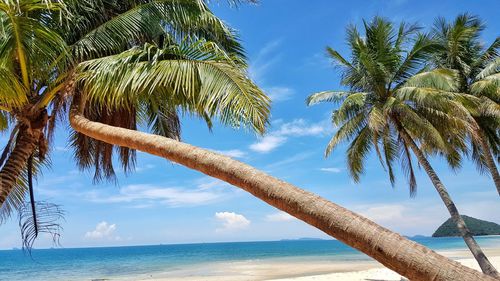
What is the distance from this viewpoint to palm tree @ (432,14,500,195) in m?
15.2

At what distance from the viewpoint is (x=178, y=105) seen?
619 centimetres

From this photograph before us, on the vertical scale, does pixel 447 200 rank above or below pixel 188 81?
below

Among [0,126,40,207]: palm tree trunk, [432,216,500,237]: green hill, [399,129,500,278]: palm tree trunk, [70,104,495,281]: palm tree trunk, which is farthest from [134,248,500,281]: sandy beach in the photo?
[432,216,500,237]: green hill

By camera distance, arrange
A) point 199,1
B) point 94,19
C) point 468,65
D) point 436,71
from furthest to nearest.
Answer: point 468,65
point 436,71
point 94,19
point 199,1

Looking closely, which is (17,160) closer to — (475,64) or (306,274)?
(475,64)

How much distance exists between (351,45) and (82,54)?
10.7 metres

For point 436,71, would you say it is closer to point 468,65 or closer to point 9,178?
point 468,65

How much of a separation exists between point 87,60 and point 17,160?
5.54ft

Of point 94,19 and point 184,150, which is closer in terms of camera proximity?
point 184,150

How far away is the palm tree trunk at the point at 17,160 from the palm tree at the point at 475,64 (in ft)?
43.0

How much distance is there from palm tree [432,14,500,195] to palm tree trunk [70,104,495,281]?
13492 millimetres

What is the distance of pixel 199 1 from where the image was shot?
6.28m

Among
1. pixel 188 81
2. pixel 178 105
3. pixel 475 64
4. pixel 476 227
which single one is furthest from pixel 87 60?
pixel 476 227

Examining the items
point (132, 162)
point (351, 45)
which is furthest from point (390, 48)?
point (132, 162)
